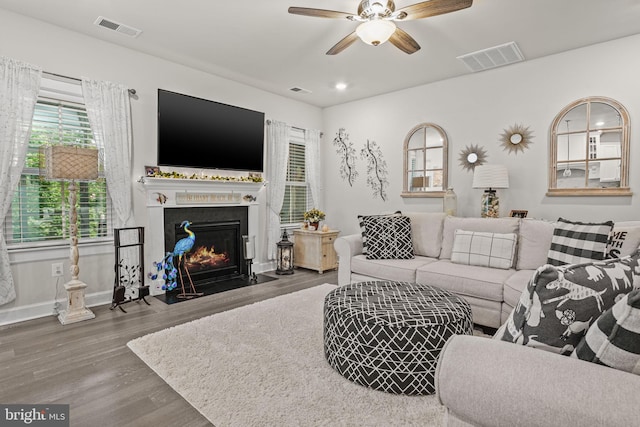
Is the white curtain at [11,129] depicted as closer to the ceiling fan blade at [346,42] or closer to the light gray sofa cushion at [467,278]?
the ceiling fan blade at [346,42]

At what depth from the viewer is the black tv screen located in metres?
4.03

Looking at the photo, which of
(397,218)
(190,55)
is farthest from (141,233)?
(397,218)

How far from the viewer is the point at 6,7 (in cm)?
296

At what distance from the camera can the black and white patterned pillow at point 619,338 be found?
3.05ft

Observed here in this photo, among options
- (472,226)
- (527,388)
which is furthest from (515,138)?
(527,388)

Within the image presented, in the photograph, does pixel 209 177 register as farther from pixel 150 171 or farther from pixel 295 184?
pixel 295 184

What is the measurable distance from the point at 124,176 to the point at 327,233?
2704 millimetres

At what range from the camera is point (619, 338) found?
3.13 feet

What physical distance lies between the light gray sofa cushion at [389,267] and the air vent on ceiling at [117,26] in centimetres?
Answer: 310

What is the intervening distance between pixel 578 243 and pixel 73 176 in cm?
413

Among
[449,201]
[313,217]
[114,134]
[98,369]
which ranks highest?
[114,134]

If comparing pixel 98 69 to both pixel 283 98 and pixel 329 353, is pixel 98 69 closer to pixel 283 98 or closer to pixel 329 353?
pixel 283 98

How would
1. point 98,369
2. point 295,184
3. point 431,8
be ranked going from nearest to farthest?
point 98,369 → point 431,8 → point 295,184

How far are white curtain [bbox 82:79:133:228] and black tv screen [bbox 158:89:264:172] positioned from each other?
380mm
